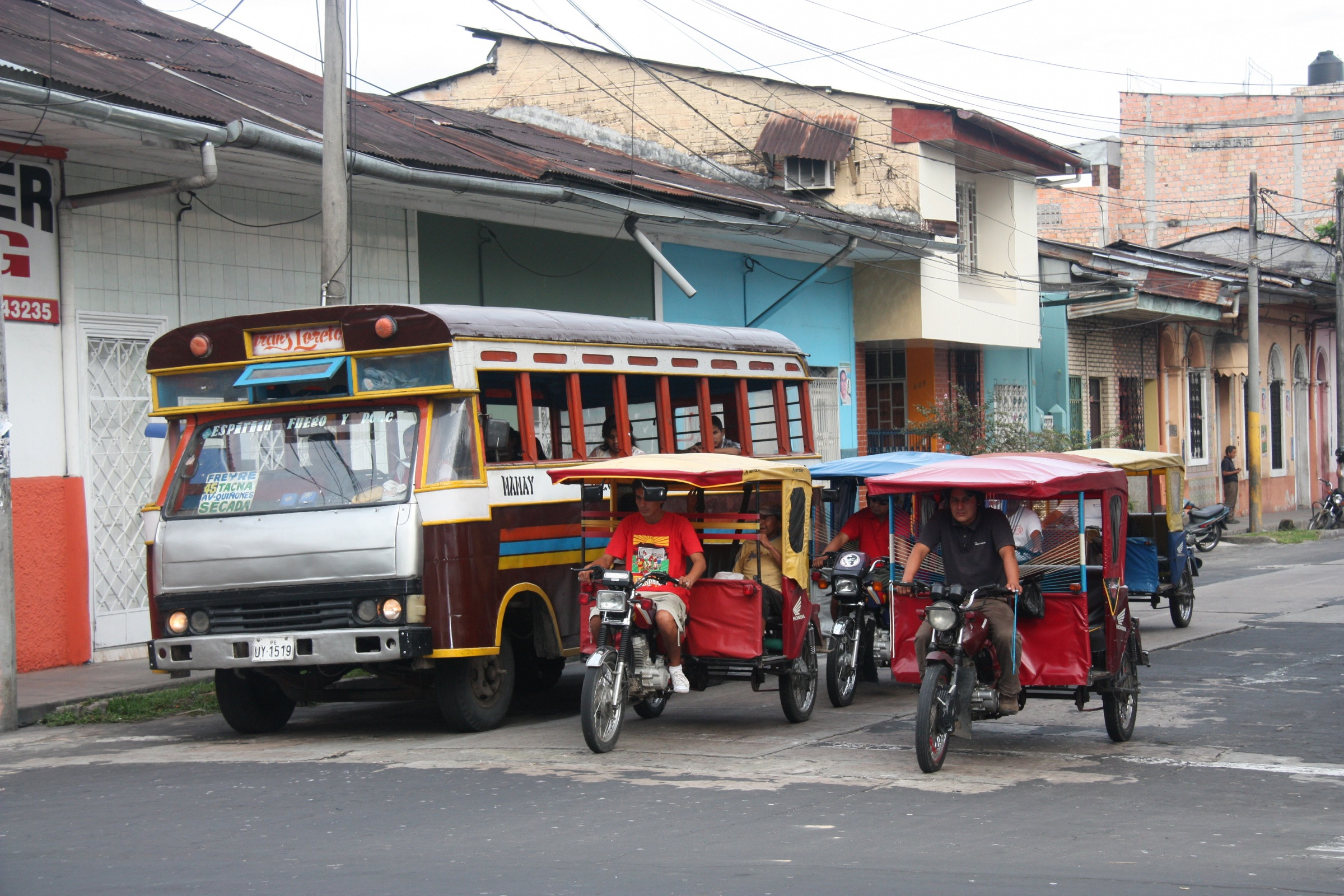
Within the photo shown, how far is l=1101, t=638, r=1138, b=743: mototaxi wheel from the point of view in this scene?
8.97 metres

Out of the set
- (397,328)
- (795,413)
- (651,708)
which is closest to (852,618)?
(651,708)

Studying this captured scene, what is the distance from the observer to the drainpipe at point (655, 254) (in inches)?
717

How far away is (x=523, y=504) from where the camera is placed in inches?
406

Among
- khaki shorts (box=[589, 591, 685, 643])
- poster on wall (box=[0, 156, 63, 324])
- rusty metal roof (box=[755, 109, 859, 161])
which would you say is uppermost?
rusty metal roof (box=[755, 109, 859, 161])

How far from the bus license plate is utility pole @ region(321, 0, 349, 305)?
3.28 metres

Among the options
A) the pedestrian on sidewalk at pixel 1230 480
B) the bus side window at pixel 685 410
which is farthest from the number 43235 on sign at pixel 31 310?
the pedestrian on sidewalk at pixel 1230 480

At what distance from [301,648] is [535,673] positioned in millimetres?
2830

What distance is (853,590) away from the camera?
1080cm

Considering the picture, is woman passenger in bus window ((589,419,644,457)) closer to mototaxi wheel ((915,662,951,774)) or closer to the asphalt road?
the asphalt road

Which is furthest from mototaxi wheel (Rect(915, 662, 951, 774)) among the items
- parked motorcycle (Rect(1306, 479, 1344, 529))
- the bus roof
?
parked motorcycle (Rect(1306, 479, 1344, 529))

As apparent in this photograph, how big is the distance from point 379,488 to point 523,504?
115cm

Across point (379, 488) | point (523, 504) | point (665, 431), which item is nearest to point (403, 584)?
point (379, 488)

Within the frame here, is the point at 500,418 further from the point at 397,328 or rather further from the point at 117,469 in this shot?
the point at 117,469

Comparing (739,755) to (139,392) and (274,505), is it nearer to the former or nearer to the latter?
Result: (274,505)
